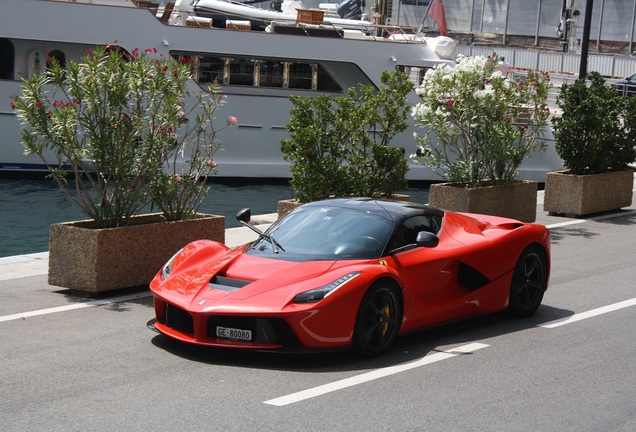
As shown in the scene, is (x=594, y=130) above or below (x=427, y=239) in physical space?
above

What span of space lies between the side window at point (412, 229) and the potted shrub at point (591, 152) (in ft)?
28.3

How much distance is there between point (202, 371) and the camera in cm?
787

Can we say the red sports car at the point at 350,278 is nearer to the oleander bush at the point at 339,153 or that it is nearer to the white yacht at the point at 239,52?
the oleander bush at the point at 339,153

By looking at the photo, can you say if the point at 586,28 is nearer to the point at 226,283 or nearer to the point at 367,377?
the point at 226,283

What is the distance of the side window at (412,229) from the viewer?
29.9ft

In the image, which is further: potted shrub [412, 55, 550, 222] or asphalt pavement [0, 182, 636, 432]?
potted shrub [412, 55, 550, 222]

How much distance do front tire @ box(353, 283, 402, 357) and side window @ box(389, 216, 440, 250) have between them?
23.2 inches

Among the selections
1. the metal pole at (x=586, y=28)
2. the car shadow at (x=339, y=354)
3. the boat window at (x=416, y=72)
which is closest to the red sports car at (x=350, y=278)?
the car shadow at (x=339, y=354)

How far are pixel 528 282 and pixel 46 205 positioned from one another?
1532 centimetres

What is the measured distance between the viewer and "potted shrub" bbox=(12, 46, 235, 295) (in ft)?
35.6

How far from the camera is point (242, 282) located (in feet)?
27.9

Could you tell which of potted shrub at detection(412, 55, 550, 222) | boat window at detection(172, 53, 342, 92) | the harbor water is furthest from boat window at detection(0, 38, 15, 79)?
potted shrub at detection(412, 55, 550, 222)

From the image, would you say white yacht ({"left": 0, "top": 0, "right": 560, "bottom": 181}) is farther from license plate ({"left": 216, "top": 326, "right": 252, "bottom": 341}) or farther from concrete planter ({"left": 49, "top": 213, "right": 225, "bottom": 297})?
license plate ({"left": 216, "top": 326, "right": 252, "bottom": 341})

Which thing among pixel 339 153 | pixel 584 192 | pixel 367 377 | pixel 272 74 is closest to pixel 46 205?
pixel 272 74
